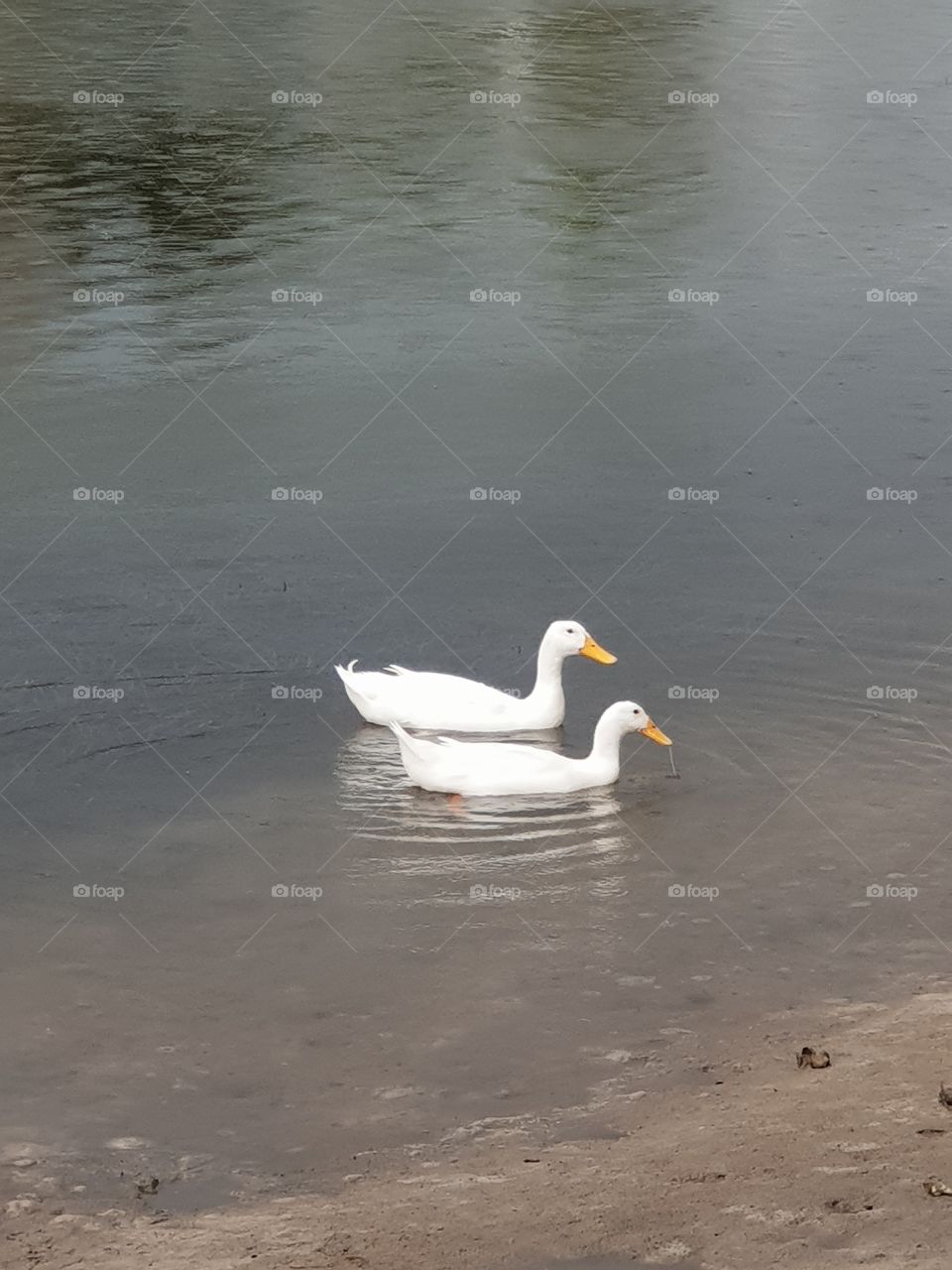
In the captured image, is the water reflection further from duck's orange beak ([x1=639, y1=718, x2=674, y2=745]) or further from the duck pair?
duck's orange beak ([x1=639, y1=718, x2=674, y2=745])

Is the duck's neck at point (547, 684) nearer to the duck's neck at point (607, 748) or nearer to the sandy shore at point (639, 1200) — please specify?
the duck's neck at point (607, 748)

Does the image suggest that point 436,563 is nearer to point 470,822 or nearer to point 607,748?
point 607,748

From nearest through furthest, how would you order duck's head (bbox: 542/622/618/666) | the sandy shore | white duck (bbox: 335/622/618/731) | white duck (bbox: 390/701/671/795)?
the sandy shore < white duck (bbox: 390/701/671/795) < white duck (bbox: 335/622/618/731) < duck's head (bbox: 542/622/618/666)

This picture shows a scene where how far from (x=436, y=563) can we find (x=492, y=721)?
218 centimetres

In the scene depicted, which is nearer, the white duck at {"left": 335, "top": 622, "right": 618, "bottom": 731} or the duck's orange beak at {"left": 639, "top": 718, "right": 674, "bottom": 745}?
the duck's orange beak at {"left": 639, "top": 718, "right": 674, "bottom": 745}

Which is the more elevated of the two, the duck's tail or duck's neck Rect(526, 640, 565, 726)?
the duck's tail

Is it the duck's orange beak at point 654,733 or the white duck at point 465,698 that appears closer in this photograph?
the duck's orange beak at point 654,733

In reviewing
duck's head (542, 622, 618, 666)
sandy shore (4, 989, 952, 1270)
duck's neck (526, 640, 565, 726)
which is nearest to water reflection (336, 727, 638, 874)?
duck's neck (526, 640, 565, 726)

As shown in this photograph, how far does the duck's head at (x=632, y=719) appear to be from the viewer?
1087 cm

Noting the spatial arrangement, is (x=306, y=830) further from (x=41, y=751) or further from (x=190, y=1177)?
(x=190, y=1177)

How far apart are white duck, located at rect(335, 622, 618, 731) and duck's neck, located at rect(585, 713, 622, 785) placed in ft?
2.49

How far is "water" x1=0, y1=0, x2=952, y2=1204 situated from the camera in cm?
857

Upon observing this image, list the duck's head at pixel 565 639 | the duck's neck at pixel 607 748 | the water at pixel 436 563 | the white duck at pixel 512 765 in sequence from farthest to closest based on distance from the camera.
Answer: the duck's head at pixel 565 639, the duck's neck at pixel 607 748, the white duck at pixel 512 765, the water at pixel 436 563

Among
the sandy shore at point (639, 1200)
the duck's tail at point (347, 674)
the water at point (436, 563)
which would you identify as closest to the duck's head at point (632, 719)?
the water at point (436, 563)
